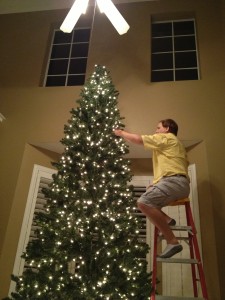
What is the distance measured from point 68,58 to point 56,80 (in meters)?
0.60

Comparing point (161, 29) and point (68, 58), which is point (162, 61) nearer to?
point (161, 29)

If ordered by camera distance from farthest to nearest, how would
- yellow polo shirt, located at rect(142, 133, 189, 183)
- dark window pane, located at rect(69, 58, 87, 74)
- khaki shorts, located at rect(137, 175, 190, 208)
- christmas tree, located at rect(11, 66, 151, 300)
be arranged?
dark window pane, located at rect(69, 58, 87, 74) < yellow polo shirt, located at rect(142, 133, 189, 183) < khaki shorts, located at rect(137, 175, 190, 208) < christmas tree, located at rect(11, 66, 151, 300)

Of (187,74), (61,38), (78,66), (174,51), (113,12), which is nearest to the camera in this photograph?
(113,12)

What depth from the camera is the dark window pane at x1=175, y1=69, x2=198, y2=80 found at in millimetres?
4777

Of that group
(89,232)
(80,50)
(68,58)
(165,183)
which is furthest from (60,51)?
(89,232)

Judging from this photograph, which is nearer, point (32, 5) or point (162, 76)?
point (162, 76)

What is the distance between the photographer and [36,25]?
553 centimetres

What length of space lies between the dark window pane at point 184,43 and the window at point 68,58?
1724mm

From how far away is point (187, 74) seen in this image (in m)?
4.82

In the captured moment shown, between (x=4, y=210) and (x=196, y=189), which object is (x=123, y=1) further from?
(x=4, y=210)

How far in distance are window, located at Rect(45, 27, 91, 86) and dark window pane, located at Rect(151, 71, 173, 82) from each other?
1279mm

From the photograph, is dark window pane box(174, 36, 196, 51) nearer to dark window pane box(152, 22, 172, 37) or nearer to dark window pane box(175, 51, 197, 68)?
dark window pane box(175, 51, 197, 68)

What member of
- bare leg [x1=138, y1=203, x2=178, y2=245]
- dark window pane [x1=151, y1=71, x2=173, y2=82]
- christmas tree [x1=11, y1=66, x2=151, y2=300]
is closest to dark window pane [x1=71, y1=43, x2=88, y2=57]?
dark window pane [x1=151, y1=71, x2=173, y2=82]

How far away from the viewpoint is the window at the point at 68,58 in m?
→ 5.12
